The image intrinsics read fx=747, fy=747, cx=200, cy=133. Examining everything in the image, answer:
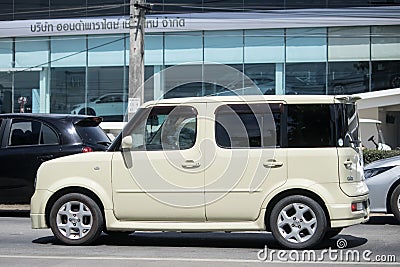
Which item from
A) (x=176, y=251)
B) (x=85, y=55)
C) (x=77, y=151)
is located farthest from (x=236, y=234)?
(x=85, y=55)

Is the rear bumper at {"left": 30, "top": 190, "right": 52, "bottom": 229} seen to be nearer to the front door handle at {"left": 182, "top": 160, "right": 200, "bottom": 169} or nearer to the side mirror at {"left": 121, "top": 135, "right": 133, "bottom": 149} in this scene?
the side mirror at {"left": 121, "top": 135, "right": 133, "bottom": 149}

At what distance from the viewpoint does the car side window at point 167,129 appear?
9.78m

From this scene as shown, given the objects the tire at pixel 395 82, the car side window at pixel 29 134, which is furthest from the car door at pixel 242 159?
the tire at pixel 395 82

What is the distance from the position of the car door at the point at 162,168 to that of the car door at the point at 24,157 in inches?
152

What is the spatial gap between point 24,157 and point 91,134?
128 centimetres

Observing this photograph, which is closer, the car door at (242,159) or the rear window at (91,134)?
the car door at (242,159)

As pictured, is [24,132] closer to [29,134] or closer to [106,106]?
[29,134]

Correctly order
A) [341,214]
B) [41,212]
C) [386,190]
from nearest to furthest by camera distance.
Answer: [341,214] < [41,212] < [386,190]

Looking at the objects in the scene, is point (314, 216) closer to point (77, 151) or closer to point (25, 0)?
point (77, 151)

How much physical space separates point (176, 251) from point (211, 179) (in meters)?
1.07

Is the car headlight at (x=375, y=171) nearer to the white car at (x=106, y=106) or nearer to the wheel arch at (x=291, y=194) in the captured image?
the wheel arch at (x=291, y=194)

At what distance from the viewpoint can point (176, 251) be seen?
9836 millimetres

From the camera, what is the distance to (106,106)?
3538 centimetres

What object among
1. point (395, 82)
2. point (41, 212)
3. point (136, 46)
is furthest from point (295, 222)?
point (395, 82)
